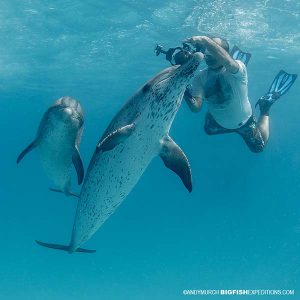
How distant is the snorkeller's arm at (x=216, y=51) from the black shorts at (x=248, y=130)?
2523mm

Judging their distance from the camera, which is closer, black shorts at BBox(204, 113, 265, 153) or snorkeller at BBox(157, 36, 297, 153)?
snorkeller at BBox(157, 36, 297, 153)

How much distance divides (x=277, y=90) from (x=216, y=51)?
627cm

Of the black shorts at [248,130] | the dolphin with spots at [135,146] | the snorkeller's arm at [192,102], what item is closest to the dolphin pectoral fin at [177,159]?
the dolphin with spots at [135,146]

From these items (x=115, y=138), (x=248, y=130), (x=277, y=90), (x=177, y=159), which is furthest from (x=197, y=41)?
(x=277, y=90)

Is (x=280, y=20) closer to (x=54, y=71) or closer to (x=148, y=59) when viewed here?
(x=148, y=59)

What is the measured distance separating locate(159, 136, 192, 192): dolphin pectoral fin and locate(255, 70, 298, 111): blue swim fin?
21.3ft

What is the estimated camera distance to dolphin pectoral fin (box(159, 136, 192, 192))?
6410 mm

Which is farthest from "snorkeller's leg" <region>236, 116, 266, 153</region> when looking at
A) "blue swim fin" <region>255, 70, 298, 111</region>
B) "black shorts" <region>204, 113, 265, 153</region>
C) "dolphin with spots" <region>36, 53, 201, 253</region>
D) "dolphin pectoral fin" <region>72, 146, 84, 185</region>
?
"dolphin with spots" <region>36, 53, 201, 253</region>

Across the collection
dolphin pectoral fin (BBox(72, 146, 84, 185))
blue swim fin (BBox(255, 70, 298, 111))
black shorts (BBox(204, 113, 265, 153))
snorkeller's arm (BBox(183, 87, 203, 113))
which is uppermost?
snorkeller's arm (BBox(183, 87, 203, 113))

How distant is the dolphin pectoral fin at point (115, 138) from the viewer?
567cm

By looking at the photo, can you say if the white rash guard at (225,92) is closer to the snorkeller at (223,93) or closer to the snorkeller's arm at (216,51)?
the snorkeller at (223,93)

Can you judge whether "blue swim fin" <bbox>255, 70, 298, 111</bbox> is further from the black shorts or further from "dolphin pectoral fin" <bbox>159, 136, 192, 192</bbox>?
"dolphin pectoral fin" <bbox>159, 136, 192, 192</bbox>

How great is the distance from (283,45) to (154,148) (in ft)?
73.0

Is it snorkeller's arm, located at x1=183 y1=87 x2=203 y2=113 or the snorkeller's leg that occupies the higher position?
snorkeller's arm, located at x1=183 y1=87 x2=203 y2=113
